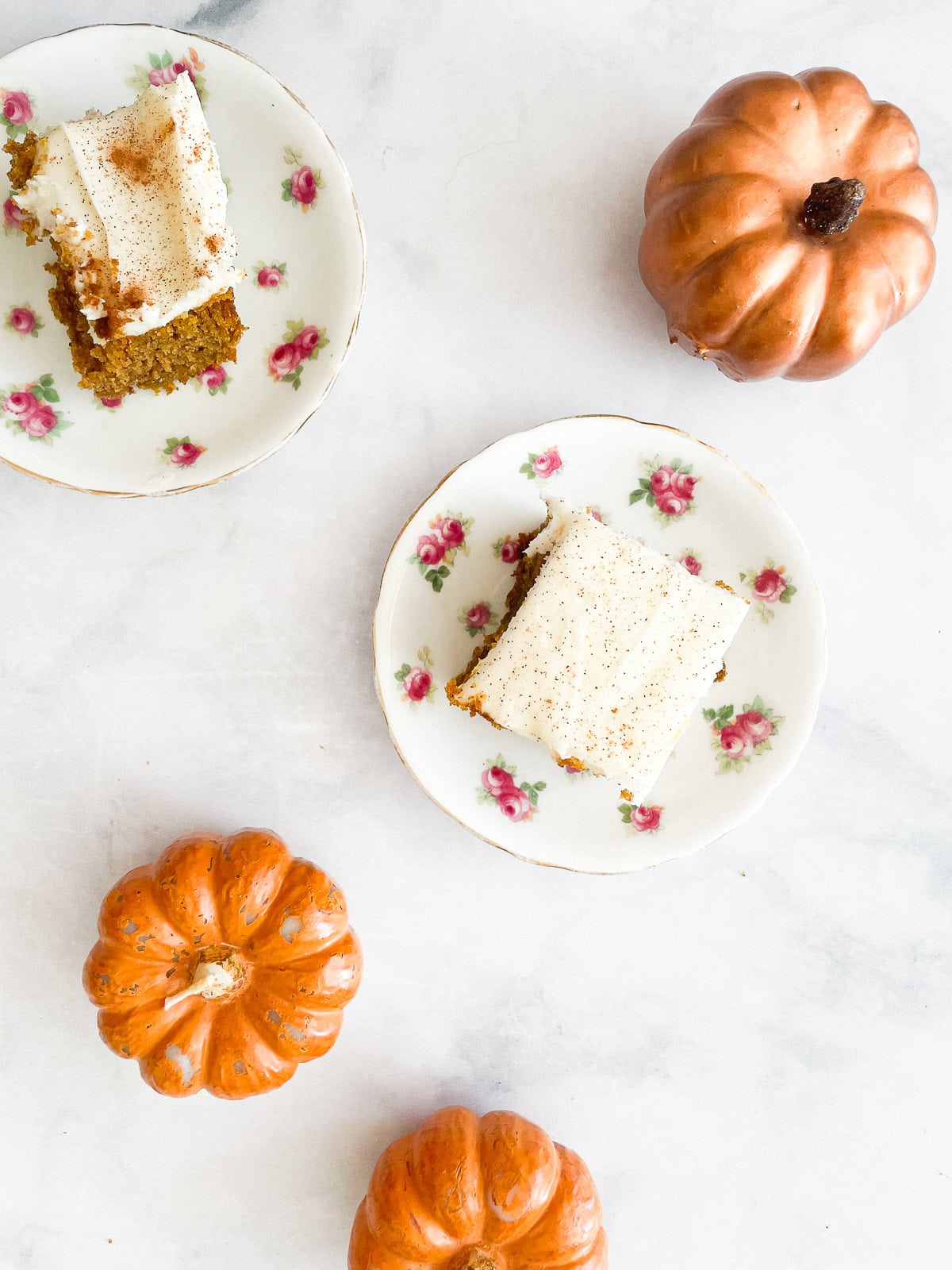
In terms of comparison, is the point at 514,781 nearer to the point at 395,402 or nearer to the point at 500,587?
the point at 500,587

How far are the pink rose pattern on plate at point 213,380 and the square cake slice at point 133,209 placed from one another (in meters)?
0.20

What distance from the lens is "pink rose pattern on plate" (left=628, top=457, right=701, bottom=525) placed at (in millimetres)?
2193

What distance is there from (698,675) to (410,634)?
65cm

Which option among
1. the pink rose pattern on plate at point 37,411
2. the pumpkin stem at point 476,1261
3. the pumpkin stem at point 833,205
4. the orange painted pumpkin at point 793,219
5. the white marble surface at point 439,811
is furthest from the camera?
the white marble surface at point 439,811

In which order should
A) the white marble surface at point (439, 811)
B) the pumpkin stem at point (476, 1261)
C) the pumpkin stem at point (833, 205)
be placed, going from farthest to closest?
the white marble surface at point (439, 811) → the pumpkin stem at point (476, 1261) → the pumpkin stem at point (833, 205)

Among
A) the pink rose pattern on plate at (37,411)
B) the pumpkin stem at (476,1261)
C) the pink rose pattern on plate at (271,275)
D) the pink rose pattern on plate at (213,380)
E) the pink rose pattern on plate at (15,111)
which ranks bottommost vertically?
the pumpkin stem at (476,1261)

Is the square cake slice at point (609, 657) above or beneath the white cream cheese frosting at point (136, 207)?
beneath

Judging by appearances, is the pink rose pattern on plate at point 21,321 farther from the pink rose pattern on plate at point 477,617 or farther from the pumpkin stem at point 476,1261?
the pumpkin stem at point 476,1261

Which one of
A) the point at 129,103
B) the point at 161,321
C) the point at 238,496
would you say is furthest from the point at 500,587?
the point at 129,103

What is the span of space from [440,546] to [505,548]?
15cm

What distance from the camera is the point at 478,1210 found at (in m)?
2.05

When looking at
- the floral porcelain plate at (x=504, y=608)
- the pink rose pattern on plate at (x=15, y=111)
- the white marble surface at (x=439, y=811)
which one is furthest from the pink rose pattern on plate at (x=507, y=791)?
the pink rose pattern on plate at (x=15, y=111)

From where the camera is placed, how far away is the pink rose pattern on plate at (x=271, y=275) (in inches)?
84.6

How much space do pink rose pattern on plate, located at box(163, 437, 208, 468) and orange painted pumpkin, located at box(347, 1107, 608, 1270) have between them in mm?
1634
